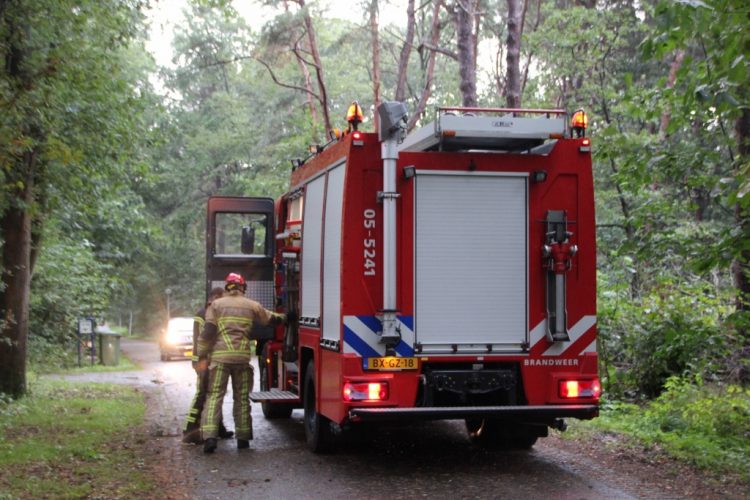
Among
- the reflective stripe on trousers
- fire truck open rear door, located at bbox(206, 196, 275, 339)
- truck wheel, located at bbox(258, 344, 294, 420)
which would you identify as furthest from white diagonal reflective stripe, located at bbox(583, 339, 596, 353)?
fire truck open rear door, located at bbox(206, 196, 275, 339)

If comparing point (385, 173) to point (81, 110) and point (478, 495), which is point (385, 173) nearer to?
point (478, 495)

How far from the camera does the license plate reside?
27.1ft

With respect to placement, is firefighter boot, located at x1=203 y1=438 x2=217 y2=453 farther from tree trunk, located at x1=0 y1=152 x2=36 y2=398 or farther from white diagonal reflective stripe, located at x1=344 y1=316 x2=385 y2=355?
tree trunk, located at x1=0 y1=152 x2=36 y2=398

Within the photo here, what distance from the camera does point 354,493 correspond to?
776 centimetres

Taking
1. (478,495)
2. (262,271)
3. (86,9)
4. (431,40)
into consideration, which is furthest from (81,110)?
(431,40)

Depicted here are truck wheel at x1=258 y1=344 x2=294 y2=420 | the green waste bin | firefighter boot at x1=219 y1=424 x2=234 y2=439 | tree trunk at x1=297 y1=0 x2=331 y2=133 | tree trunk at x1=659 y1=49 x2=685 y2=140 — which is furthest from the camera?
the green waste bin

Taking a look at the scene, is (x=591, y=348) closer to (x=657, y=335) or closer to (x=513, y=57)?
(x=657, y=335)

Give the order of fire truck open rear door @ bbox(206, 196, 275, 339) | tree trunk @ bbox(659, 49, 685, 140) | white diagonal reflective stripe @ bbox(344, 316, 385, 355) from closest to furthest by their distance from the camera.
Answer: white diagonal reflective stripe @ bbox(344, 316, 385, 355)
tree trunk @ bbox(659, 49, 685, 140)
fire truck open rear door @ bbox(206, 196, 275, 339)

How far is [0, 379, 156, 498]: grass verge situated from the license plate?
7.12 ft

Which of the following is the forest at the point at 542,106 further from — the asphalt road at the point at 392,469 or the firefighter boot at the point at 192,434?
the firefighter boot at the point at 192,434

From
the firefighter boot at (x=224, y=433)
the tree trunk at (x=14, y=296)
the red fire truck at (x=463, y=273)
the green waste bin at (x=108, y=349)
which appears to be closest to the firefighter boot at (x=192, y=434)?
the firefighter boot at (x=224, y=433)

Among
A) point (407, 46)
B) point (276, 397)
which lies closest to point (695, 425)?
point (276, 397)

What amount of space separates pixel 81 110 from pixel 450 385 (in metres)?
8.57

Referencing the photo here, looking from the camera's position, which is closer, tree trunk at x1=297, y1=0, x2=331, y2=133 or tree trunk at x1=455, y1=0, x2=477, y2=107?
tree trunk at x1=455, y1=0, x2=477, y2=107
